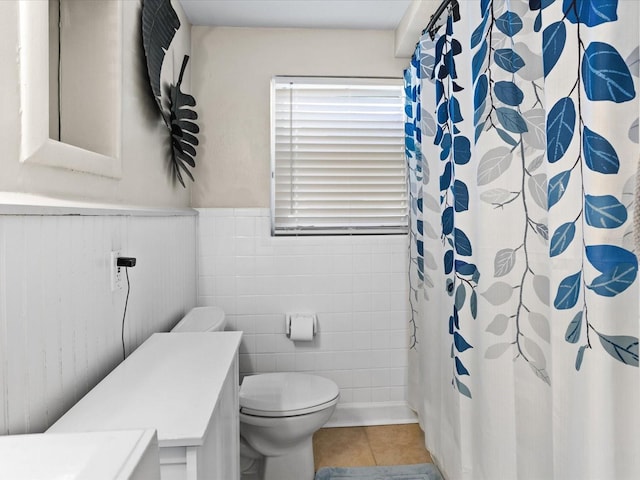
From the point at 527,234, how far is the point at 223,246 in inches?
65.7

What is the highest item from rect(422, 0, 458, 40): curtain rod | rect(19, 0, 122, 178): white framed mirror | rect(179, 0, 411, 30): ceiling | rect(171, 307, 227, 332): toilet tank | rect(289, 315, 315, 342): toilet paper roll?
rect(179, 0, 411, 30): ceiling

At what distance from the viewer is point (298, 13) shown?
87.4 inches

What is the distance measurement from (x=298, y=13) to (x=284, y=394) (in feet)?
6.34

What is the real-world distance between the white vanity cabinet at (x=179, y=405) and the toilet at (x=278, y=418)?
0.42 metres

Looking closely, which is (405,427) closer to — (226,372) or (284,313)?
(284,313)

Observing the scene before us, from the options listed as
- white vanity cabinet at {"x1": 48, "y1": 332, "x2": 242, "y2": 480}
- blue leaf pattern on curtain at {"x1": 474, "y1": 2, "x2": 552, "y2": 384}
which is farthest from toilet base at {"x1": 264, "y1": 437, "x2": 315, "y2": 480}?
blue leaf pattern on curtain at {"x1": 474, "y1": 2, "x2": 552, "y2": 384}

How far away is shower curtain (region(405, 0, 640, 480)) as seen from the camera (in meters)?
0.82

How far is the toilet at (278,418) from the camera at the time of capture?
1.72 meters

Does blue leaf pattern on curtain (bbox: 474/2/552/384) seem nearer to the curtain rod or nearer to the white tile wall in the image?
the curtain rod

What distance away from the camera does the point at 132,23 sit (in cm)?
148

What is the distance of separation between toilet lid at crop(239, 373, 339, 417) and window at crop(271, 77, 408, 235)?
2.72 ft

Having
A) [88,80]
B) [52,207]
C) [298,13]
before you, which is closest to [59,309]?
[52,207]

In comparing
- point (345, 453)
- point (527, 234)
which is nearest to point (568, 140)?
point (527, 234)

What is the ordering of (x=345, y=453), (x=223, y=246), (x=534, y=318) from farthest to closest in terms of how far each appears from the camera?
(x=223, y=246), (x=345, y=453), (x=534, y=318)
